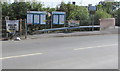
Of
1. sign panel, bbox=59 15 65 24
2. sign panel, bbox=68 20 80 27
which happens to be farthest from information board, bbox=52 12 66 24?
sign panel, bbox=68 20 80 27

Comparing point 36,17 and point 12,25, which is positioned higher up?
point 36,17

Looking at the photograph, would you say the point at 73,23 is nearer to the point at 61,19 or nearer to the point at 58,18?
the point at 61,19

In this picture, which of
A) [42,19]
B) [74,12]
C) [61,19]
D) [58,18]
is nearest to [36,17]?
[42,19]

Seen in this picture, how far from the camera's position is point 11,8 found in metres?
24.4

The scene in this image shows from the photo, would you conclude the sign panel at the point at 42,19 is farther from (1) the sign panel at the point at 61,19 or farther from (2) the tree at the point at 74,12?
(2) the tree at the point at 74,12

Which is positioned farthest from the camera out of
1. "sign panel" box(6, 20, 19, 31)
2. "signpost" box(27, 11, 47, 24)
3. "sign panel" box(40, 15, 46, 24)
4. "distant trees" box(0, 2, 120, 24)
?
"distant trees" box(0, 2, 120, 24)

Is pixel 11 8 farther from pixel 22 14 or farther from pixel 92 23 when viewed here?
A: pixel 92 23

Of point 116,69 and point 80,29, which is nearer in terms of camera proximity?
point 116,69

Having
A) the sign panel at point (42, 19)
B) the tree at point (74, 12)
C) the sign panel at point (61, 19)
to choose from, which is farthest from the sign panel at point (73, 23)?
the sign panel at point (42, 19)

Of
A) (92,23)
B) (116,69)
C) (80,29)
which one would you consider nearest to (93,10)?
(92,23)

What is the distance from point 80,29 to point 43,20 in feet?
16.6

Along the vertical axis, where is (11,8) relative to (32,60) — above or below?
above

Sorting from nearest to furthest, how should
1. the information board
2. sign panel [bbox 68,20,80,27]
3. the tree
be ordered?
the information board, sign panel [bbox 68,20,80,27], the tree

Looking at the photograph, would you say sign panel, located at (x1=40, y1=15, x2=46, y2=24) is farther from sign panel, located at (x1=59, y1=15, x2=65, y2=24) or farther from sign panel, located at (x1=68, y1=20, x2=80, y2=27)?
sign panel, located at (x1=68, y1=20, x2=80, y2=27)
